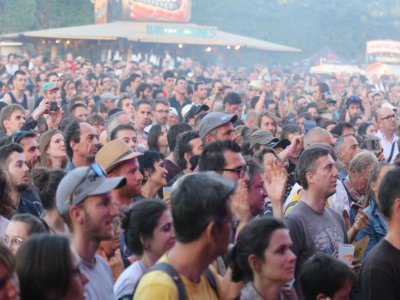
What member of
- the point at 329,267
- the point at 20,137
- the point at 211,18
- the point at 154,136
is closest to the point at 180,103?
the point at 154,136

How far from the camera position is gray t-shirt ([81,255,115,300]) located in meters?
4.48

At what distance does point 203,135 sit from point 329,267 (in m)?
3.11

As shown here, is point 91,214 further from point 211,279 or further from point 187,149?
point 187,149

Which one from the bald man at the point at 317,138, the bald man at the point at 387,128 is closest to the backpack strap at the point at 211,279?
the bald man at the point at 317,138

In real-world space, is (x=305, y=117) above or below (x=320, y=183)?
below

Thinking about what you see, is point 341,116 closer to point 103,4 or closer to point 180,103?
point 180,103

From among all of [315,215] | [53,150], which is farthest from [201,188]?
[53,150]

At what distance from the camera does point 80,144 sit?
8219 mm

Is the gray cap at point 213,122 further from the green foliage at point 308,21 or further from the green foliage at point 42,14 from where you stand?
the green foliage at point 308,21

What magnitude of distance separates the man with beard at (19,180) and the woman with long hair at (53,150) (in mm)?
1161

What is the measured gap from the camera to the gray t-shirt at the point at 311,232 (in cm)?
553

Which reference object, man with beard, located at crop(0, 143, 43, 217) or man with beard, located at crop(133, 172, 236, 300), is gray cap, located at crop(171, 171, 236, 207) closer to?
man with beard, located at crop(133, 172, 236, 300)

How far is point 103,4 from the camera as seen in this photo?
3800cm

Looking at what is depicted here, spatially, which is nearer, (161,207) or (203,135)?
(161,207)
